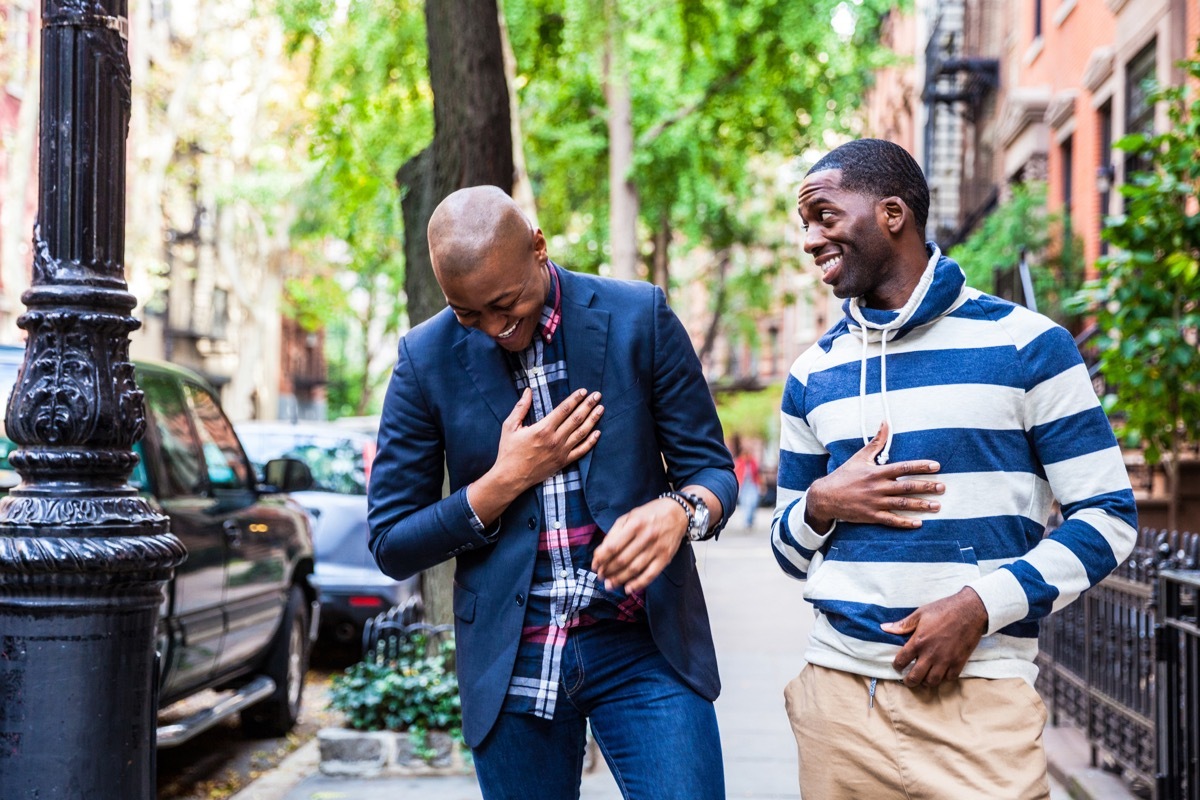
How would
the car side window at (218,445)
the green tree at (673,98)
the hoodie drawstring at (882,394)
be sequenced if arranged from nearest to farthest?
the hoodie drawstring at (882,394) < the car side window at (218,445) < the green tree at (673,98)

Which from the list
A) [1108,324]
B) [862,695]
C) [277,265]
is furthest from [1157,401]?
[277,265]

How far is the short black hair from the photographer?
8.86ft

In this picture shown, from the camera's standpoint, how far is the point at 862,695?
266 cm

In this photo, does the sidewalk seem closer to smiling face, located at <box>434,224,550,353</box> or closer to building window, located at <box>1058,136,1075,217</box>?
smiling face, located at <box>434,224,550,353</box>

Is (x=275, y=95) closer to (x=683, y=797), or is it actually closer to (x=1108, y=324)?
(x=1108, y=324)

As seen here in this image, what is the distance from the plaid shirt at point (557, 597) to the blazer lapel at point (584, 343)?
32 millimetres

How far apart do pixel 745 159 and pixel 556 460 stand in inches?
893

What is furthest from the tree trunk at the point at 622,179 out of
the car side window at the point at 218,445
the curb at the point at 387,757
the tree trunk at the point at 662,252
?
the curb at the point at 387,757

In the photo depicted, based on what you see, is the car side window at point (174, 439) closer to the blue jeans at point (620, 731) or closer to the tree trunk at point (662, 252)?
the blue jeans at point (620, 731)

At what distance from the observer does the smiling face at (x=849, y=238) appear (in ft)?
8.84

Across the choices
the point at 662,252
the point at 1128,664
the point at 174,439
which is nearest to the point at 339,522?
the point at 174,439

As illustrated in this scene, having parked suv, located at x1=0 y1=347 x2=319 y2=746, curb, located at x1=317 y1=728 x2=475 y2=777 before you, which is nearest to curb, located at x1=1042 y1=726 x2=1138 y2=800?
curb, located at x1=317 y1=728 x2=475 y2=777

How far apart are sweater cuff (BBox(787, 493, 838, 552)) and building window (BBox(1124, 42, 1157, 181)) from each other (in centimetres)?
1197

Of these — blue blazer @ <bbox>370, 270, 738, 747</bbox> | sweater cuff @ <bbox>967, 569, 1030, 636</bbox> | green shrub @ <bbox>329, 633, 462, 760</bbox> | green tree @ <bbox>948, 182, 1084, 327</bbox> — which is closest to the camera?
sweater cuff @ <bbox>967, 569, 1030, 636</bbox>
